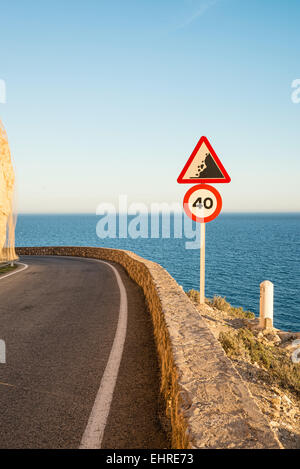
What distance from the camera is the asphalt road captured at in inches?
108

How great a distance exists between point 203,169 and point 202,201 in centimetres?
55

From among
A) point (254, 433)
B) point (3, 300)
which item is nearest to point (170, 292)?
point (254, 433)

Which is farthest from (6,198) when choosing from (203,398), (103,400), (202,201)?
(203,398)

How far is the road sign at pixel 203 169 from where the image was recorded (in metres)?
5.73

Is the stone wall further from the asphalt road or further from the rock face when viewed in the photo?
the rock face

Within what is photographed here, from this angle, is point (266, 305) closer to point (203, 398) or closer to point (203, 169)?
point (203, 169)

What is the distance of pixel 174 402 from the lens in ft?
8.68

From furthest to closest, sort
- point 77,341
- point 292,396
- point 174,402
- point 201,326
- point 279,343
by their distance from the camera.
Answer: point 279,343 < point 77,341 < point 292,396 < point 201,326 < point 174,402

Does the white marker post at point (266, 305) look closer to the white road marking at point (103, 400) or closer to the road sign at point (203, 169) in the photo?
the road sign at point (203, 169)

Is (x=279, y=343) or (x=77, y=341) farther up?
(x=77, y=341)

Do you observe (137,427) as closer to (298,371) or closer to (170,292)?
(170,292)

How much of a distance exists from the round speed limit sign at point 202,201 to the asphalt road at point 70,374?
2.16 meters

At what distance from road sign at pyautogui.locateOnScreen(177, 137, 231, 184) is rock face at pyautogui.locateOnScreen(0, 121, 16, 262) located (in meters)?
13.5
